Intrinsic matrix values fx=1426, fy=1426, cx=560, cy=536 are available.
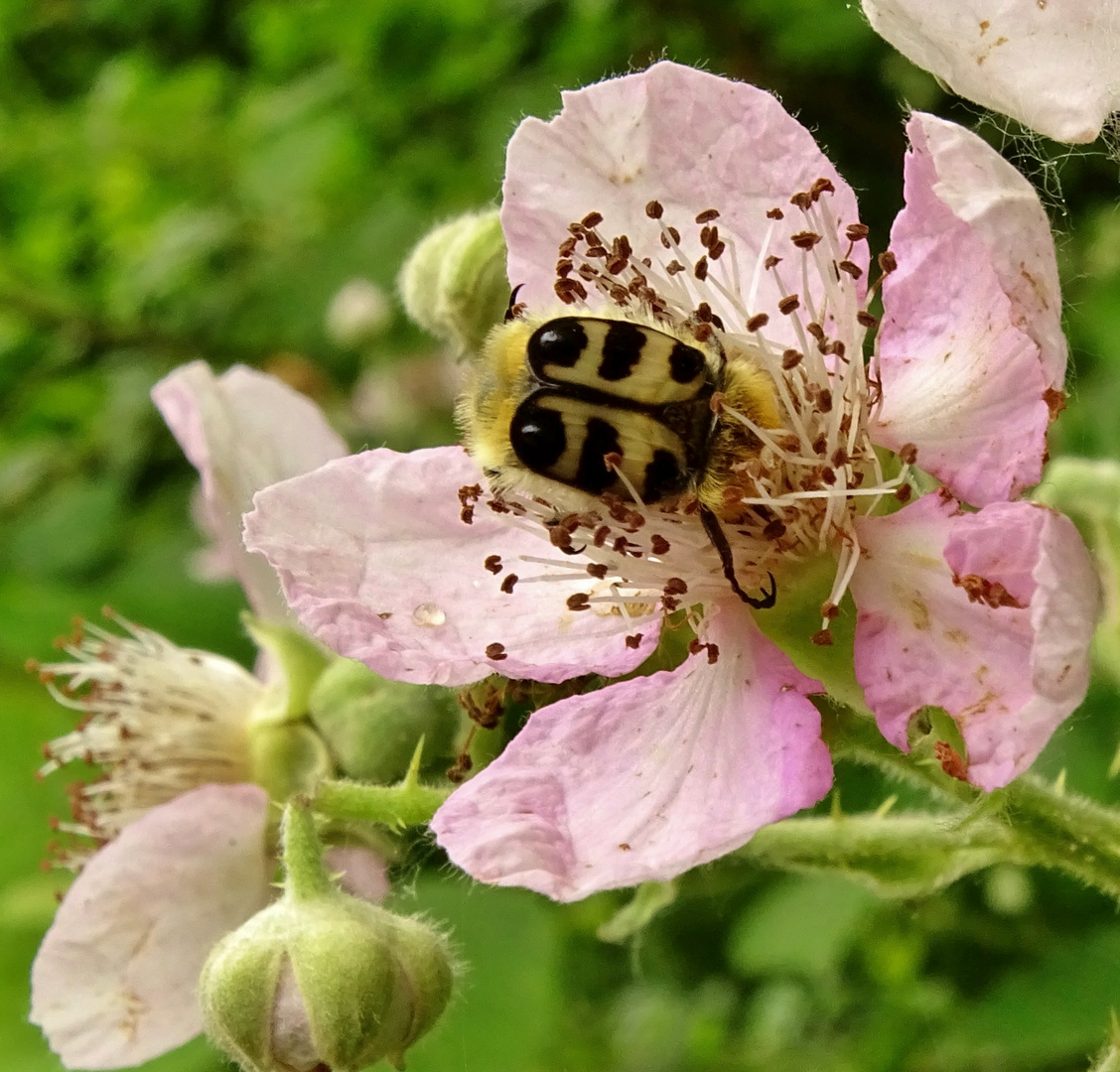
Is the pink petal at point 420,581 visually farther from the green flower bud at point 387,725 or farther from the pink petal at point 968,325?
the pink petal at point 968,325

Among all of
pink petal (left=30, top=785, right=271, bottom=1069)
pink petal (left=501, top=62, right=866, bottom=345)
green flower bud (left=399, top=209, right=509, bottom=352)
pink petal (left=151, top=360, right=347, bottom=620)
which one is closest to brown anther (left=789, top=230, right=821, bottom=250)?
pink petal (left=501, top=62, right=866, bottom=345)

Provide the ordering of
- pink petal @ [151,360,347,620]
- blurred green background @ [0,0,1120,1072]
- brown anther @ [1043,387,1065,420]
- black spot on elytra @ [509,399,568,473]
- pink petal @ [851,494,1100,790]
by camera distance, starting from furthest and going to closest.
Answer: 1. blurred green background @ [0,0,1120,1072]
2. pink petal @ [151,360,347,620]
3. black spot on elytra @ [509,399,568,473]
4. brown anther @ [1043,387,1065,420]
5. pink petal @ [851,494,1100,790]

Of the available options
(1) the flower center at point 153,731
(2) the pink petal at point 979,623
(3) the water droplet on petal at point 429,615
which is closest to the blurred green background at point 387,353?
(1) the flower center at point 153,731

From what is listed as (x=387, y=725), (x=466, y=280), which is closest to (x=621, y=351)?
(x=466, y=280)

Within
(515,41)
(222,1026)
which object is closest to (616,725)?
(222,1026)

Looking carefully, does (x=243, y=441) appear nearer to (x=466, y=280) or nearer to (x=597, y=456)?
(x=466, y=280)

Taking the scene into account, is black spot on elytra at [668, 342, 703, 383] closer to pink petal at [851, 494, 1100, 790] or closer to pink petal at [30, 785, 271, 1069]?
pink petal at [851, 494, 1100, 790]
